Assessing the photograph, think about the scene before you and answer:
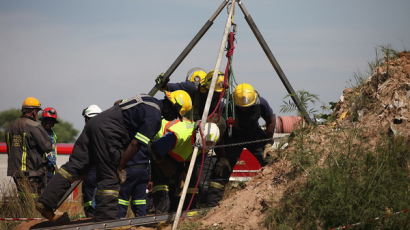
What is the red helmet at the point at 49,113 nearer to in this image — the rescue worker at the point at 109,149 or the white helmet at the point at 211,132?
the rescue worker at the point at 109,149

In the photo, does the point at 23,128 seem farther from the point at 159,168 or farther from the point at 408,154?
the point at 408,154

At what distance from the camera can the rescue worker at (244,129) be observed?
27.5 ft

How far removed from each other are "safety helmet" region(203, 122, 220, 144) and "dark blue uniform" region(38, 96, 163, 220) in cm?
79

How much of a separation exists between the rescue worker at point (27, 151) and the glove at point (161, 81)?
7.16ft

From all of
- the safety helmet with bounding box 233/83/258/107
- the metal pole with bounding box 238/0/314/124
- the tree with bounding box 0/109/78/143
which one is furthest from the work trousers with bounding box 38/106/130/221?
the tree with bounding box 0/109/78/143

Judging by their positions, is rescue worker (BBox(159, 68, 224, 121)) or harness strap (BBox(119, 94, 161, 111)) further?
rescue worker (BBox(159, 68, 224, 121))

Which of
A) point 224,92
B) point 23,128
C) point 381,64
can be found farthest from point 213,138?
point 23,128

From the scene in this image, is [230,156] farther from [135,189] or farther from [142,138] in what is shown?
[142,138]

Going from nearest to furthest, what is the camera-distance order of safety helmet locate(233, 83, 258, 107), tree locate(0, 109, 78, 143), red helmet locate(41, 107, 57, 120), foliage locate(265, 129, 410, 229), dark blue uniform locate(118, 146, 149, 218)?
foliage locate(265, 129, 410, 229) → dark blue uniform locate(118, 146, 149, 218) → safety helmet locate(233, 83, 258, 107) → red helmet locate(41, 107, 57, 120) → tree locate(0, 109, 78, 143)

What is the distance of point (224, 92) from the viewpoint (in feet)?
24.8

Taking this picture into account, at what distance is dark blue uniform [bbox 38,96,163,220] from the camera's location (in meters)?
6.62

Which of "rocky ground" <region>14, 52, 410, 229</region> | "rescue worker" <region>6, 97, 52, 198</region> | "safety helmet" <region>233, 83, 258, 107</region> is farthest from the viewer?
"rescue worker" <region>6, 97, 52, 198</region>

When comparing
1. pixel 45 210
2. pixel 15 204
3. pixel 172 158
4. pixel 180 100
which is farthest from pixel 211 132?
pixel 15 204

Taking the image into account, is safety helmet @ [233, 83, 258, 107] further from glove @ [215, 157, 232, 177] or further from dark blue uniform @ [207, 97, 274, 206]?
glove @ [215, 157, 232, 177]
